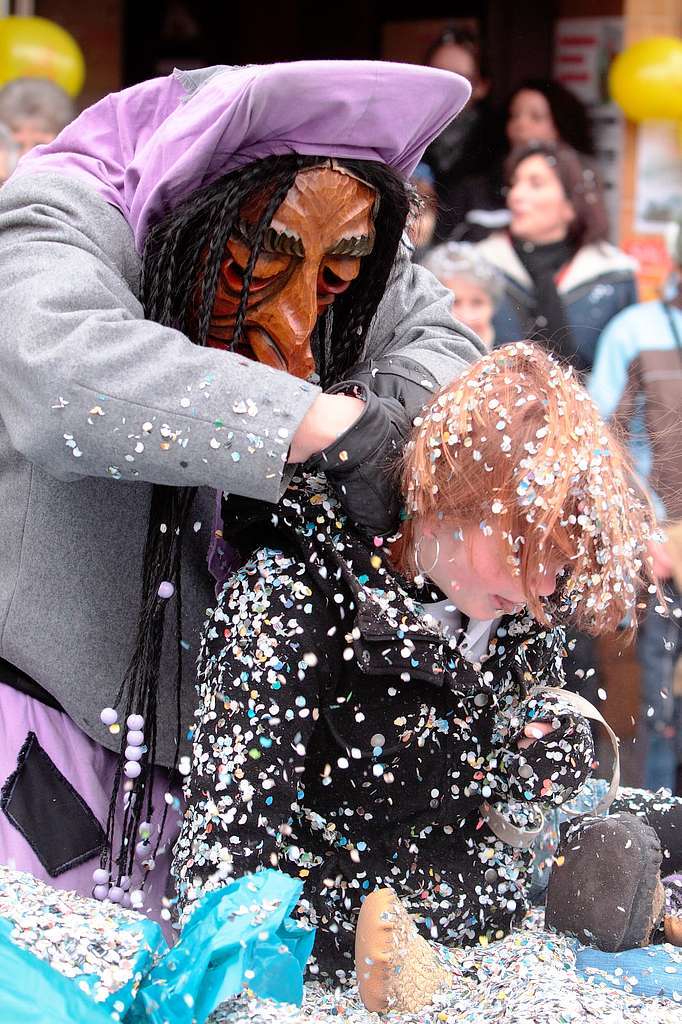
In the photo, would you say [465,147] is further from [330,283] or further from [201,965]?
[201,965]

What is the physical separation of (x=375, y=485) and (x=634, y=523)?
286 millimetres

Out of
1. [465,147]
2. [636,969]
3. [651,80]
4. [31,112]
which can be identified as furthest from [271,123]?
[651,80]

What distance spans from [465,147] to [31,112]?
135 cm

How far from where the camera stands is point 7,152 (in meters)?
3.48

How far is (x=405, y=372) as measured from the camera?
58.4 inches

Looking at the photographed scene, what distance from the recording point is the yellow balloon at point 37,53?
181 inches

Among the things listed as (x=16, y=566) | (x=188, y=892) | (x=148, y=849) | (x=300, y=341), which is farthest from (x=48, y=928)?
(x=300, y=341)

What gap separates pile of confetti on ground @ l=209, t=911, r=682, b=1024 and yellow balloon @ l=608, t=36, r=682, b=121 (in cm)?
408

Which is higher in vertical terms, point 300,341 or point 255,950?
point 300,341

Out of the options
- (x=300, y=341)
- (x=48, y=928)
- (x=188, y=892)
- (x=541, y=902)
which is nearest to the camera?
(x=48, y=928)

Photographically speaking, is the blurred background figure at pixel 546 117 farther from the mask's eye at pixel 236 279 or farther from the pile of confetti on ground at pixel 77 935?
Result: the pile of confetti on ground at pixel 77 935

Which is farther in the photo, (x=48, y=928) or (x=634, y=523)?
(x=634, y=523)

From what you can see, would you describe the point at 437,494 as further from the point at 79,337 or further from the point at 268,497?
the point at 79,337

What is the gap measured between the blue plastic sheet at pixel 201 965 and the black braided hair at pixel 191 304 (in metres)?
0.29
